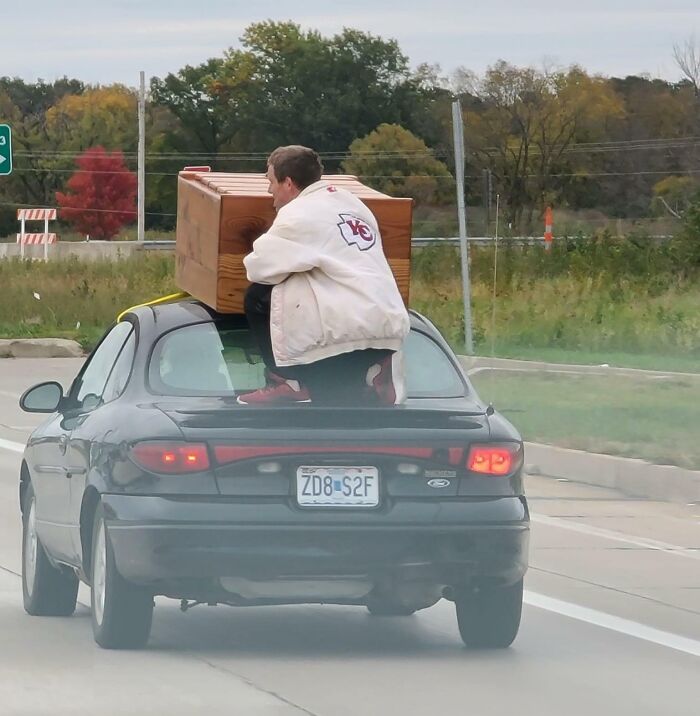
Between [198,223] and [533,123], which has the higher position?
[533,123]

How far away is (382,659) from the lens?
7828mm

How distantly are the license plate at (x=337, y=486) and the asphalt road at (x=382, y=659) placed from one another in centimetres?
65

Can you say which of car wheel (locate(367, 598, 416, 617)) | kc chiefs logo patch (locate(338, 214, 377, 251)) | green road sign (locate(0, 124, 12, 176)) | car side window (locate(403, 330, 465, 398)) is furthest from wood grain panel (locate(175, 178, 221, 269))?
green road sign (locate(0, 124, 12, 176))

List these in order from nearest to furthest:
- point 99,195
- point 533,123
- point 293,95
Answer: point 533,123, point 99,195, point 293,95

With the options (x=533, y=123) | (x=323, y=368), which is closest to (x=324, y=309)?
(x=323, y=368)

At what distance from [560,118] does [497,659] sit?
100234mm

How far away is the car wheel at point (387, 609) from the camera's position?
7.64 metres

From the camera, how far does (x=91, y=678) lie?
7266mm

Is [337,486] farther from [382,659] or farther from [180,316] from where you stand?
[180,316]

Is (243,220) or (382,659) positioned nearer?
(382,659)

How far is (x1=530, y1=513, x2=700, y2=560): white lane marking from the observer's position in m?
11.4

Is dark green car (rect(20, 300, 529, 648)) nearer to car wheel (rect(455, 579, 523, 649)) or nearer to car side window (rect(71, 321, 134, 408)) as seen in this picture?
car wheel (rect(455, 579, 523, 649))

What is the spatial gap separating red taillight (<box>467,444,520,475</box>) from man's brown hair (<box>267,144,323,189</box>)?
139 cm

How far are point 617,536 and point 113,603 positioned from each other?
507cm
